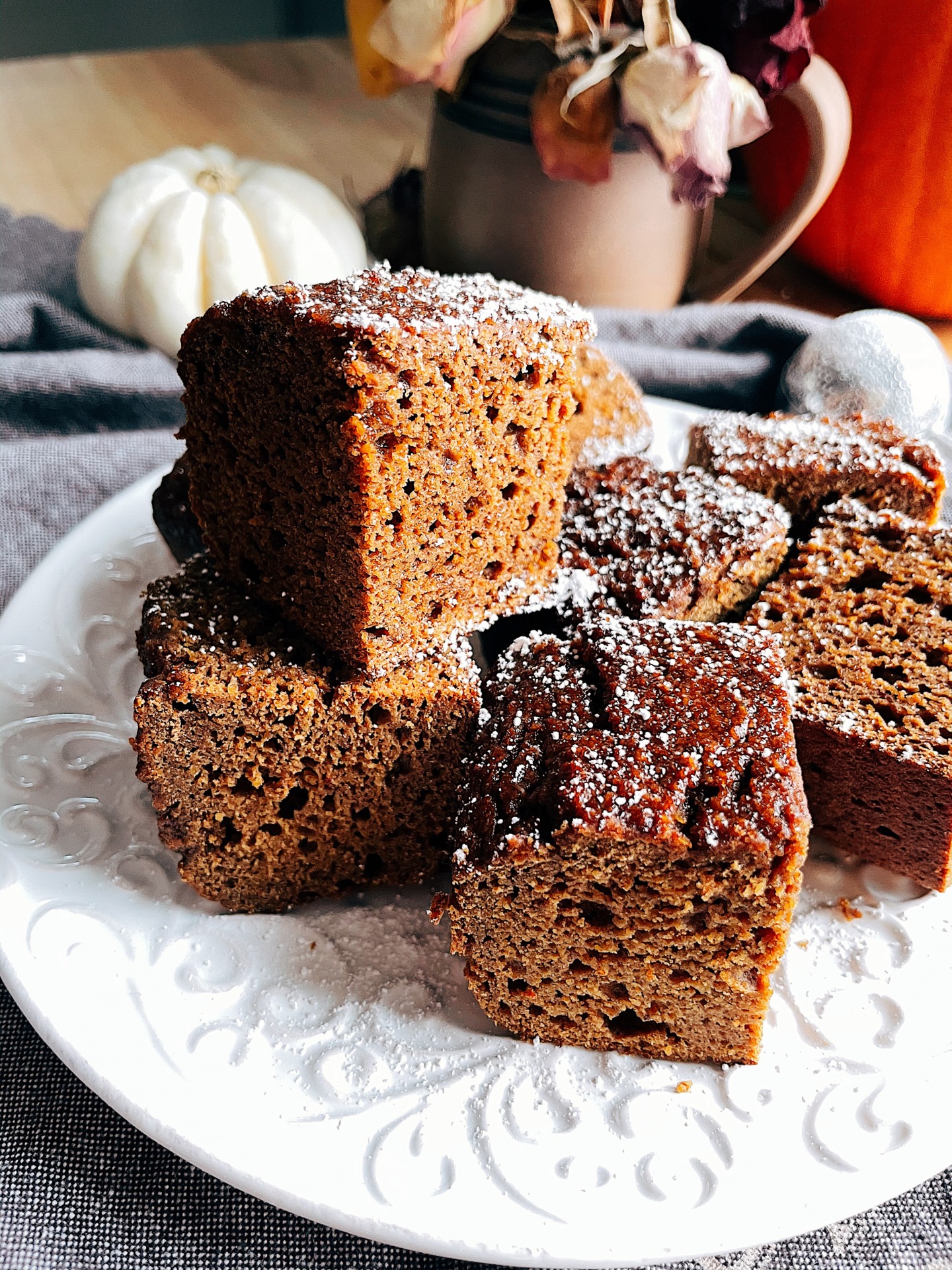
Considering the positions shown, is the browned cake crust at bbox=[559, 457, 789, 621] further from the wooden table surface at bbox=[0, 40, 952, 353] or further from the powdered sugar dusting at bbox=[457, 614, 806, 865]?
the wooden table surface at bbox=[0, 40, 952, 353]

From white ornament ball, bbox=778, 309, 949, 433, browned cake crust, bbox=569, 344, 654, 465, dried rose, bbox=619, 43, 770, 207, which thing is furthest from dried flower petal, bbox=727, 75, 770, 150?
browned cake crust, bbox=569, 344, 654, 465

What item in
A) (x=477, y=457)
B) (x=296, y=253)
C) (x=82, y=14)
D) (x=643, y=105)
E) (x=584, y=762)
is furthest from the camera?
(x=82, y=14)

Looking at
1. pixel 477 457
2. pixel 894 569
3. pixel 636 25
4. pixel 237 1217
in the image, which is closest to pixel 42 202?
pixel 636 25

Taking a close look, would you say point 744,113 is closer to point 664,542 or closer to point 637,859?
point 664,542

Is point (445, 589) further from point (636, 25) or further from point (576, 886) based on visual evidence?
point (636, 25)

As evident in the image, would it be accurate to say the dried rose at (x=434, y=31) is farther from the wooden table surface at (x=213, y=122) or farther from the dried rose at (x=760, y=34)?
the wooden table surface at (x=213, y=122)

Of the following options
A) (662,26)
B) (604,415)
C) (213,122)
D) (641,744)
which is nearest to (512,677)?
(641,744)
